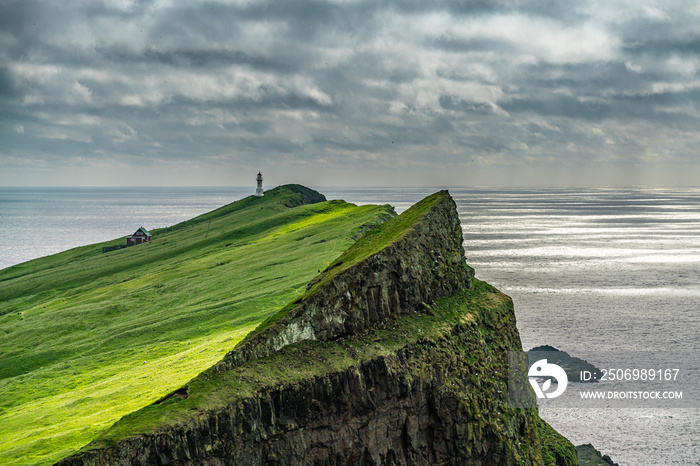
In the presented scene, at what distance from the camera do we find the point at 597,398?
8212cm

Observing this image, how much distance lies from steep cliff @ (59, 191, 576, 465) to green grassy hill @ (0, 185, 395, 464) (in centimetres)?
2300

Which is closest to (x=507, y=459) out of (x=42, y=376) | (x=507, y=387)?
(x=507, y=387)

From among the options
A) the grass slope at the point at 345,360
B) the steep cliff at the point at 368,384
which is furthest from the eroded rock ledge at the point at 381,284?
the grass slope at the point at 345,360

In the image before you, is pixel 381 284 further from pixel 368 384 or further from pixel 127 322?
pixel 127 322

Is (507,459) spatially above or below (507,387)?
below

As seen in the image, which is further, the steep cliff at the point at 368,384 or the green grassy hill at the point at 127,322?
the green grassy hill at the point at 127,322

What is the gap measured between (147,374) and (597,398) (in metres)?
62.5

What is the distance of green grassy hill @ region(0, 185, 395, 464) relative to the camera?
57.9 m

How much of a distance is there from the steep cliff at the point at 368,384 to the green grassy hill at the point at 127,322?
23.0m

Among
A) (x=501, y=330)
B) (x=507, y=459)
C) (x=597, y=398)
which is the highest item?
(x=501, y=330)

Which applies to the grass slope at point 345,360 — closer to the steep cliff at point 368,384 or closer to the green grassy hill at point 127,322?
the steep cliff at point 368,384

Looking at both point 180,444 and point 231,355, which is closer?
point 180,444

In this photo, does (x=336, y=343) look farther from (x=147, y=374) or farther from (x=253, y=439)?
(x=147, y=374)

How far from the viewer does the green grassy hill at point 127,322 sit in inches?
2281
